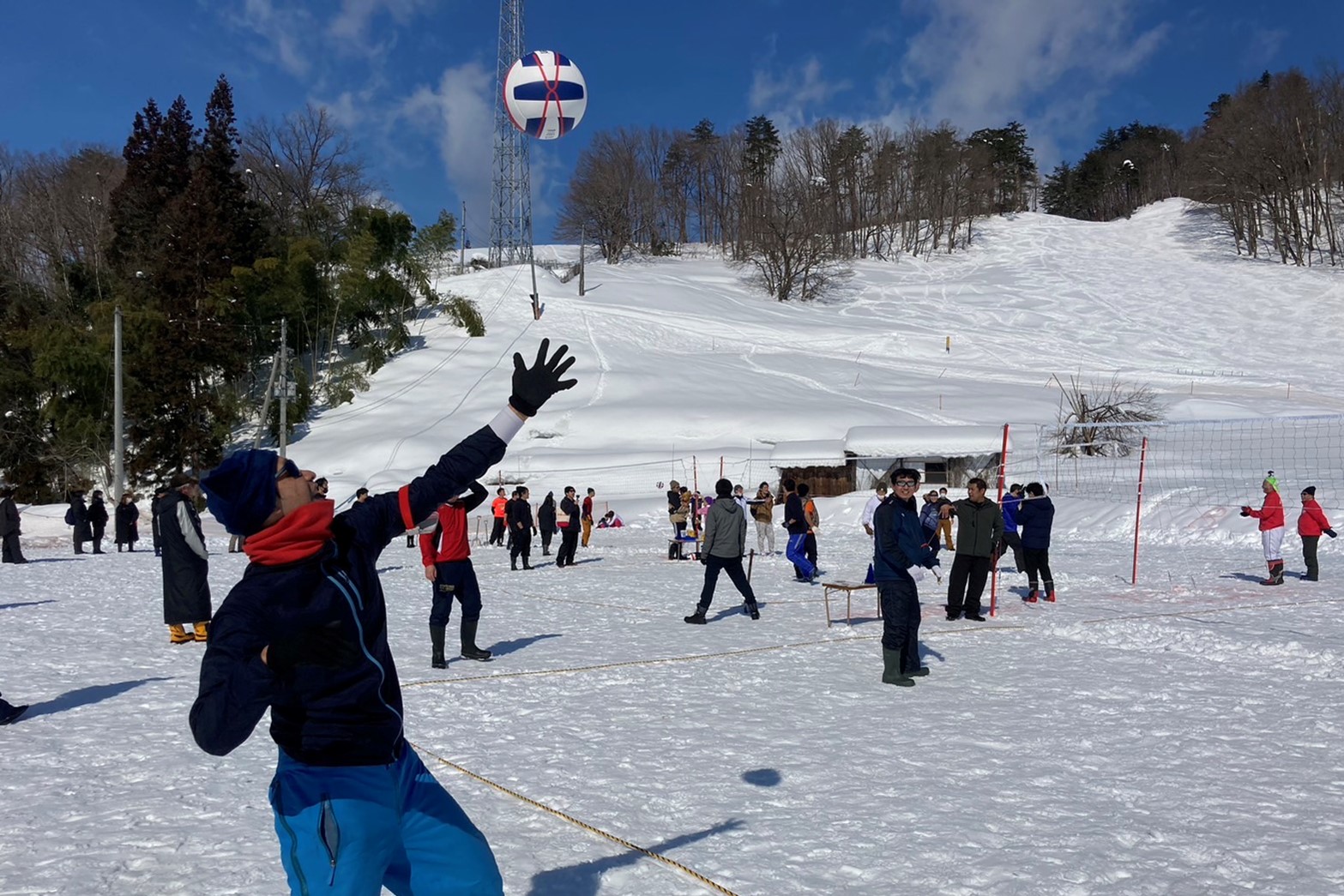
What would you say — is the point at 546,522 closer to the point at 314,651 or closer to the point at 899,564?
the point at 899,564

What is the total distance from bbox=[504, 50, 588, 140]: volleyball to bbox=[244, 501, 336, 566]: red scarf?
75.1ft

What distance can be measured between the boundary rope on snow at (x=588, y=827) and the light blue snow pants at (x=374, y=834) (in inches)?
61.0

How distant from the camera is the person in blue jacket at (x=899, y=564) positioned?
25.4ft

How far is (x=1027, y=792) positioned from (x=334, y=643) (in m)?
4.00

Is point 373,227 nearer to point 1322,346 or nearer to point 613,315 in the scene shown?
point 613,315

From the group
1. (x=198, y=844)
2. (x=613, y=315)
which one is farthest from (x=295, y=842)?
(x=613, y=315)

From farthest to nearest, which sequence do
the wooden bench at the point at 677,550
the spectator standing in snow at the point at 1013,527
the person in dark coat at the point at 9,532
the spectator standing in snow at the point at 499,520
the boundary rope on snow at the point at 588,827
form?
the spectator standing in snow at the point at 499,520, the wooden bench at the point at 677,550, the person in dark coat at the point at 9,532, the spectator standing in snow at the point at 1013,527, the boundary rope on snow at the point at 588,827

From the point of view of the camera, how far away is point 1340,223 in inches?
2901

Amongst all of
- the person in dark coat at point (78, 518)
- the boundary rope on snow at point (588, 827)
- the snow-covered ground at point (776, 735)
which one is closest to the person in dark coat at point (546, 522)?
the snow-covered ground at point (776, 735)

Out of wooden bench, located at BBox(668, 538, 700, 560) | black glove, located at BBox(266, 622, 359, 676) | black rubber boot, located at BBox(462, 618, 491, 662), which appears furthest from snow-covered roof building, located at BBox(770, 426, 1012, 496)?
black glove, located at BBox(266, 622, 359, 676)

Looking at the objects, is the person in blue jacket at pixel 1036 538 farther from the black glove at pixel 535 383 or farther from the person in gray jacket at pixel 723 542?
the black glove at pixel 535 383

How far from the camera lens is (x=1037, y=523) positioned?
12695mm

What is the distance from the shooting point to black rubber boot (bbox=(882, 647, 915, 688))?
7.86 metres

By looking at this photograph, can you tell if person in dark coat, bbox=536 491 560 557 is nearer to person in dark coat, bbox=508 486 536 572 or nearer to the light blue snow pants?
person in dark coat, bbox=508 486 536 572
